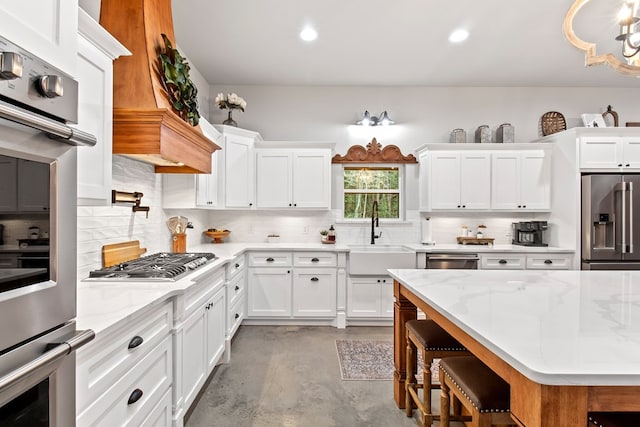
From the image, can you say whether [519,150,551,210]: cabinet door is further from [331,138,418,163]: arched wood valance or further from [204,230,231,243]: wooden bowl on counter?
[204,230,231,243]: wooden bowl on counter

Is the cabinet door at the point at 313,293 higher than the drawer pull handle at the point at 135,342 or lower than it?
lower

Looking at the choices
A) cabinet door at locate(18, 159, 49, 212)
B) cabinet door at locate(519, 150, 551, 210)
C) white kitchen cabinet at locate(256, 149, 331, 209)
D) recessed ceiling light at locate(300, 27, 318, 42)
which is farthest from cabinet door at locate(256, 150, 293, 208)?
cabinet door at locate(18, 159, 49, 212)

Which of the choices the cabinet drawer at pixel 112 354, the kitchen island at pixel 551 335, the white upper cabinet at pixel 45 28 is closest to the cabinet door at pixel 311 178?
the kitchen island at pixel 551 335

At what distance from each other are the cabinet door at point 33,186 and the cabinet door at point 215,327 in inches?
70.9

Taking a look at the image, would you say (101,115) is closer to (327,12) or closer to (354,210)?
(327,12)

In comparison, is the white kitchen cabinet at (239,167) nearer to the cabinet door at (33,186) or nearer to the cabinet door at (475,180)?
the cabinet door at (475,180)

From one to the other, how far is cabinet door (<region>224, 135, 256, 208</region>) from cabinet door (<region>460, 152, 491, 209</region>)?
2.31 metres

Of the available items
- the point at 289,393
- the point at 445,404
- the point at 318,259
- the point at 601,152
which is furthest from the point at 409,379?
the point at 601,152

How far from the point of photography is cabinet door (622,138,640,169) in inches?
155

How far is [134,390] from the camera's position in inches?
57.2

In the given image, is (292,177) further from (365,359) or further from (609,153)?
(609,153)

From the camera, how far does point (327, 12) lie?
294 cm

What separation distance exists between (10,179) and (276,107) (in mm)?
4145

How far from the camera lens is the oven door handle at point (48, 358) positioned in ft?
2.24
